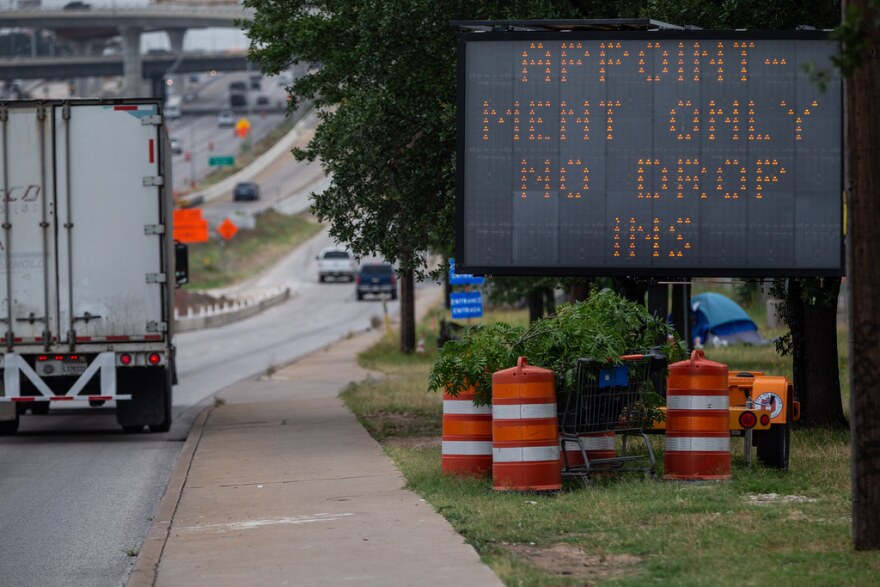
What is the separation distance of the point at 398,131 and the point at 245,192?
7971 cm

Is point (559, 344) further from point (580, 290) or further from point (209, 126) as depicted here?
point (209, 126)

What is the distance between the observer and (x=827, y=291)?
606 inches

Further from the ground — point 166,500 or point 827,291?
point 827,291

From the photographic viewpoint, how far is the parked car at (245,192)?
96.0m

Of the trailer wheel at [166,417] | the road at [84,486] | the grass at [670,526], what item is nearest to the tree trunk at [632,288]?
the grass at [670,526]

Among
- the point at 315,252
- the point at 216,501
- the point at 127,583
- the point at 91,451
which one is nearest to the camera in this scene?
the point at 127,583

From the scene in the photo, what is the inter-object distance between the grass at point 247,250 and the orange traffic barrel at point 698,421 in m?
60.1

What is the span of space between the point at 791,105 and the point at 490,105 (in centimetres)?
281

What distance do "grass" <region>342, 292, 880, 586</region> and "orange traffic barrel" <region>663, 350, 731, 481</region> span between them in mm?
214

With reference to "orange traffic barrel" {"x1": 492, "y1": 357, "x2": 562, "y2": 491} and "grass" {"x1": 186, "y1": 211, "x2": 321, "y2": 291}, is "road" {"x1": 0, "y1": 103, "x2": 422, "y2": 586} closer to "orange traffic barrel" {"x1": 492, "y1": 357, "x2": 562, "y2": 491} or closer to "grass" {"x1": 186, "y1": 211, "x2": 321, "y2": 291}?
"orange traffic barrel" {"x1": 492, "y1": 357, "x2": 562, "y2": 491}

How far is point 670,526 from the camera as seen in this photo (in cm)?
938

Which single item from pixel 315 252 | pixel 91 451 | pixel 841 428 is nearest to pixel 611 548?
pixel 841 428

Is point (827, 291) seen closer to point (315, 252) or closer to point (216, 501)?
point (216, 501)

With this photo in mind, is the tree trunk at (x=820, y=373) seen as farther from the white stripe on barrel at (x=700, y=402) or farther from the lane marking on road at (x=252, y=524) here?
the lane marking on road at (x=252, y=524)
